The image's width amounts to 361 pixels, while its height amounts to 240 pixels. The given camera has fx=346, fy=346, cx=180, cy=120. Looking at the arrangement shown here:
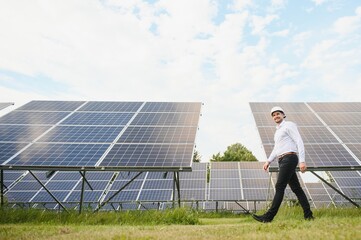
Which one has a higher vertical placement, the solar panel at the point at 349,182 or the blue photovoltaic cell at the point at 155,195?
the solar panel at the point at 349,182

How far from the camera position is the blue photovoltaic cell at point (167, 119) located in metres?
13.2

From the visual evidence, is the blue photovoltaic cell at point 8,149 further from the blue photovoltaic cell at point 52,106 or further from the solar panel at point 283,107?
the solar panel at point 283,107

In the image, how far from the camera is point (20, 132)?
12750 mm

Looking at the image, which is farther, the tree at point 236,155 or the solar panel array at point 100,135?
the tree at point 236,155

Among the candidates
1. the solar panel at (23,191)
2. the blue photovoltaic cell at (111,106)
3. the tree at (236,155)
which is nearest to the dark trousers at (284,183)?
the blue photovoltaic cell at (111,106)

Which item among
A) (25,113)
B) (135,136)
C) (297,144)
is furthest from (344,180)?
(25,113)

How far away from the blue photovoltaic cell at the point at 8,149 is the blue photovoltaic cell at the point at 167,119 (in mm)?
4123

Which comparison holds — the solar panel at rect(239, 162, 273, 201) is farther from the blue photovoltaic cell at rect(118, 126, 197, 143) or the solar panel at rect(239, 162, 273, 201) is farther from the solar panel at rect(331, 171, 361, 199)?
the blue photovoltaic cell at rect(118, 126, 197, 143)

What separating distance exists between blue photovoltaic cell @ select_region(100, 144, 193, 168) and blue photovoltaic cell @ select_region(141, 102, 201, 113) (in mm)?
4065

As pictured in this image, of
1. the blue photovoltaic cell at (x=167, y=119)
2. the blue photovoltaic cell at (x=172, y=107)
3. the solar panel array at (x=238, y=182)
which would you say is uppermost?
the blue photovoltaic cell at (x=172, y=107)

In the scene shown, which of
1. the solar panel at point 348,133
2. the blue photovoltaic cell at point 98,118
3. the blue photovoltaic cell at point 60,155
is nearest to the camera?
the blue photovoltaic cell at point 60,155

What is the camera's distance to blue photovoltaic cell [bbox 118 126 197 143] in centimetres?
1166

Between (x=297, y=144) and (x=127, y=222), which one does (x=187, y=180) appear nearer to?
(x=127, y=222)

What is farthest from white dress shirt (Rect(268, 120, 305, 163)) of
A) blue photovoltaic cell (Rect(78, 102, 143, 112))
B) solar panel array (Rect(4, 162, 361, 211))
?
blue photovoltaic cell (Rect(78, 102, 143, 112))
